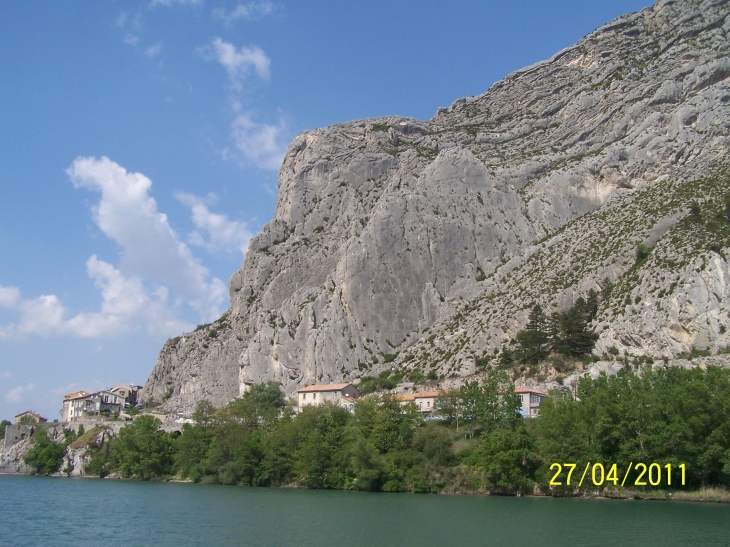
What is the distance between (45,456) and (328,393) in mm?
46264

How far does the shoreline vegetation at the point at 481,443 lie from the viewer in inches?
2144

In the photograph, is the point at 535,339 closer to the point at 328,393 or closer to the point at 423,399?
the point at 423,399

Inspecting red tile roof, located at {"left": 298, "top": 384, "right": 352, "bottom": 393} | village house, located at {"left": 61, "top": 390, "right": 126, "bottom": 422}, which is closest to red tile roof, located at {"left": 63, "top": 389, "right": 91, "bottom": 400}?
village house, located at {"left": 61, "top": 390, "right": 126, "bottom": 422}

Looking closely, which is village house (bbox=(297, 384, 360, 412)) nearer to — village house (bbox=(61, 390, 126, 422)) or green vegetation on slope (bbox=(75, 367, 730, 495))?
green vegetation on slope (bbox=(75, 367, 730, 495))

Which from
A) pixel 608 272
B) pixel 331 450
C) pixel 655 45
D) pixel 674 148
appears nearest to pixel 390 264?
pixel 608 272

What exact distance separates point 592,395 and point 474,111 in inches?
4283

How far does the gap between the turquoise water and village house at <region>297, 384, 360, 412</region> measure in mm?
28502

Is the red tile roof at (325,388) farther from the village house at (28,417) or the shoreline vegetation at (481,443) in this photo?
the village house at (28,417)

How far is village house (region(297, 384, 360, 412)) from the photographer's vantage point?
9044 cm

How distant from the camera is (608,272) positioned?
85125 mm

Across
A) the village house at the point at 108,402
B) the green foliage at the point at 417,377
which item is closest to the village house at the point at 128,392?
the village house at the point at 108,402

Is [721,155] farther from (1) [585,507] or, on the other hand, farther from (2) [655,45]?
(1) [585,507]
